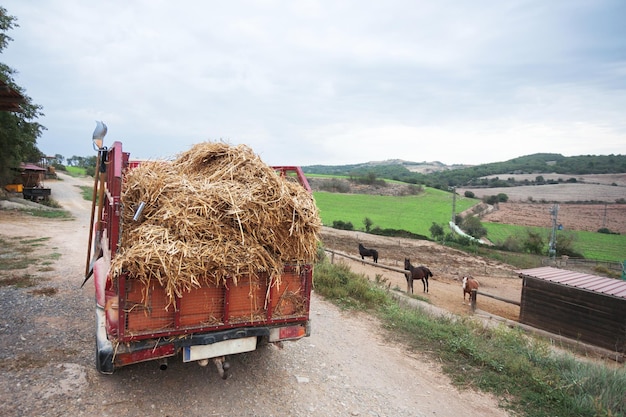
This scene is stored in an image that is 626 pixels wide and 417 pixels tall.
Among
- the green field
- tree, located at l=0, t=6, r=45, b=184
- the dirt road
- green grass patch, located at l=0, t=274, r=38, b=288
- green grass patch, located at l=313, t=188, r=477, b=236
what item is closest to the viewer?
the dirt road

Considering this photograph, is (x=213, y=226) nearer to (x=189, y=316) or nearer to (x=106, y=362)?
(x=189, y=316)

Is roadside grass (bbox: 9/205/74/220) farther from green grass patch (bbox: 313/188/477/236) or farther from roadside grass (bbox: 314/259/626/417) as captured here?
green grass patch (bbox: 313/188/477/236)

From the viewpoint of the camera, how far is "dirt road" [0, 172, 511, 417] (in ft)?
12.2

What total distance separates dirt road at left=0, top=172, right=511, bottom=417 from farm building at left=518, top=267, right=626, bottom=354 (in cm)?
682

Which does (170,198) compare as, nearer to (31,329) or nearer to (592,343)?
(31,329)

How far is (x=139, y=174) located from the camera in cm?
438

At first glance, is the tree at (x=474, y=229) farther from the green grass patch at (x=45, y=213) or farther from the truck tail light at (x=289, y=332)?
the truck tail light at (x=289, y=332)

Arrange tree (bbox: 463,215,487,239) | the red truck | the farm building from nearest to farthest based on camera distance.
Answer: the red truck → the farm building → tree (bbox: 463,215,487,239)

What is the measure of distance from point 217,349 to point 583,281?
1069 centimetres

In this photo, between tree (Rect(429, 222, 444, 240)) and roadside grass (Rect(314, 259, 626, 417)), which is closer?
roadside grass (Rect(314, 259, 626, 417))

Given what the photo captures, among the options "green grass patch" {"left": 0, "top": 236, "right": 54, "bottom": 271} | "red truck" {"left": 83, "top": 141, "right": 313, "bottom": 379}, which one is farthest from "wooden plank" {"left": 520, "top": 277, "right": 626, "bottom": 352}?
"green grass patch" {"left": 0, "top": 236, "right": 54, "bottom": 271}

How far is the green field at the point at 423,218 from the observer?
34.9 metres

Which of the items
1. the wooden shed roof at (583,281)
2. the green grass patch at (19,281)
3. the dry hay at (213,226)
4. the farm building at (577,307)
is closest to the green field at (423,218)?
the wooden shed roof at (583,281)

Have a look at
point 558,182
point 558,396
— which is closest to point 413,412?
point 558,396
